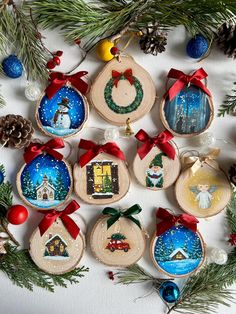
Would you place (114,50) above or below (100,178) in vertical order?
above

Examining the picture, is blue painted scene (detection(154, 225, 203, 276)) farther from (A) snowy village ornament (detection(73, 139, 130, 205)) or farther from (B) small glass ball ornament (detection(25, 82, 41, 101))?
(B) small glass ball ornament (detection(25, 82, 41, 101))

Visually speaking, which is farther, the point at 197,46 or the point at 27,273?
the point at 27,273

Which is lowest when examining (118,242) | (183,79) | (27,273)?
(27,273)

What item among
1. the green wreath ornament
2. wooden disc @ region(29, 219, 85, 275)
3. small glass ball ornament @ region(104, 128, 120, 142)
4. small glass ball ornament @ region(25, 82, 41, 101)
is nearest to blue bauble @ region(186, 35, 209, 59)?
the green wreath ornament

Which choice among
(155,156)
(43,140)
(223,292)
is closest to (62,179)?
(43,140)

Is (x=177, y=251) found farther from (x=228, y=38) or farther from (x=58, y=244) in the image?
(x=228, y=38)

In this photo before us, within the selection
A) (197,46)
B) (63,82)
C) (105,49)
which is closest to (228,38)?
(197,46)

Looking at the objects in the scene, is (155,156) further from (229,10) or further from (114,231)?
(229,10)
